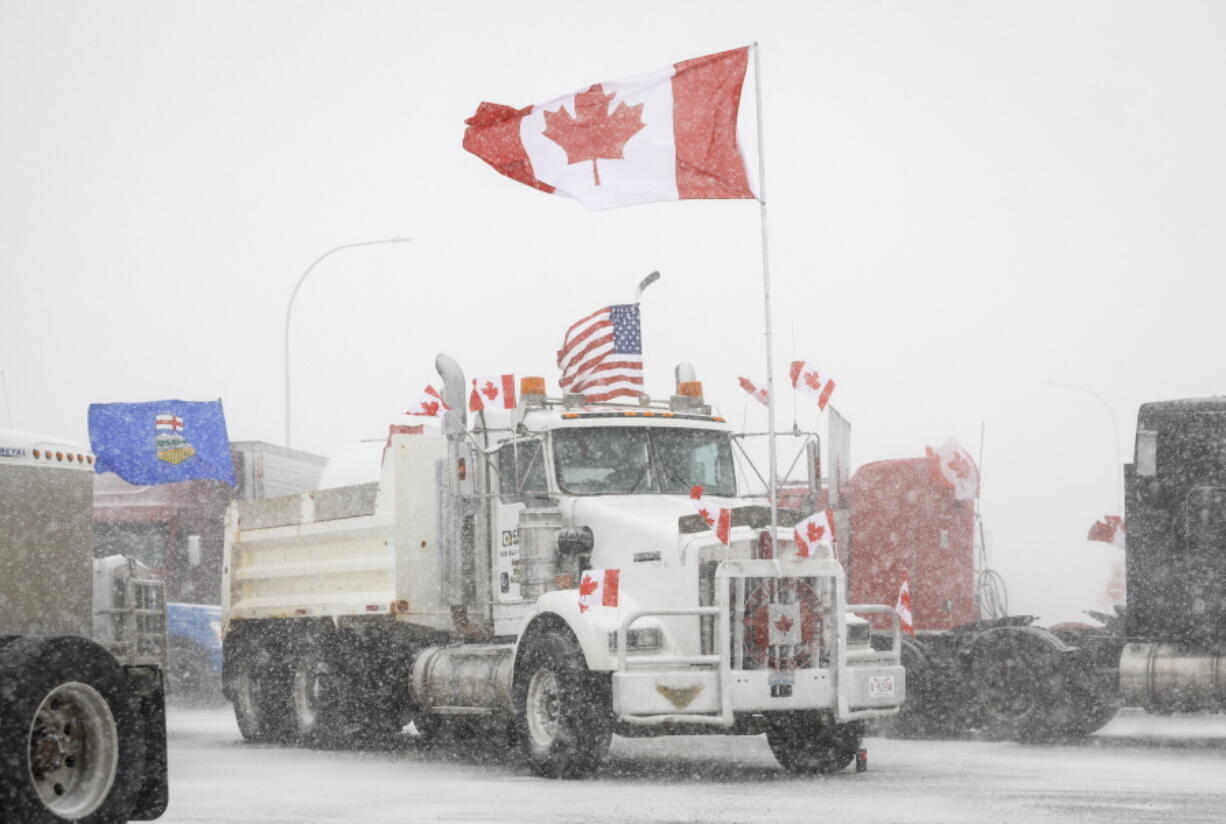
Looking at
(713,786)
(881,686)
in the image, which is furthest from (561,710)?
(881,686)

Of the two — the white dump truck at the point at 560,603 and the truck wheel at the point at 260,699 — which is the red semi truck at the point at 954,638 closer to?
the white dump truck at the point at 560,603

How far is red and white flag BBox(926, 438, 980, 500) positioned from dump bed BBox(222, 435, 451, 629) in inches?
209

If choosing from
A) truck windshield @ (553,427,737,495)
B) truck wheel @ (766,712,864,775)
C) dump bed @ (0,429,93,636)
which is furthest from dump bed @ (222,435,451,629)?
dump bed @ (0,429,93,636)

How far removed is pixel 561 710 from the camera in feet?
43.3

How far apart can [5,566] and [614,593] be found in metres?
4.93

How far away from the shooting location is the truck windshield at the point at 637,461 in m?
14.6

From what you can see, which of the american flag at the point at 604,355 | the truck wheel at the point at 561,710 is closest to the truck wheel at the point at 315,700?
the american flag at the point at 604,355

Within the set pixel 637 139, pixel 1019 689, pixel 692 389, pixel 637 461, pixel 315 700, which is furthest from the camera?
pixel 315 700

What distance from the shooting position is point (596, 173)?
15109 mm

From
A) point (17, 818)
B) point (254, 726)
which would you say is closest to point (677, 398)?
point (254, 726)

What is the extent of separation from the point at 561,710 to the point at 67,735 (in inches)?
193

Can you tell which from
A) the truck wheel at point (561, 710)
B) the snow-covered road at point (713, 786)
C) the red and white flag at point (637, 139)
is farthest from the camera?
the red and white flag at point (637, 139)

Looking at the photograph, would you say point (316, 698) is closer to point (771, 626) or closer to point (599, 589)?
point (599, 589)

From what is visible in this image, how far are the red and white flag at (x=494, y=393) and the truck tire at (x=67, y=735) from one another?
6301 mm
